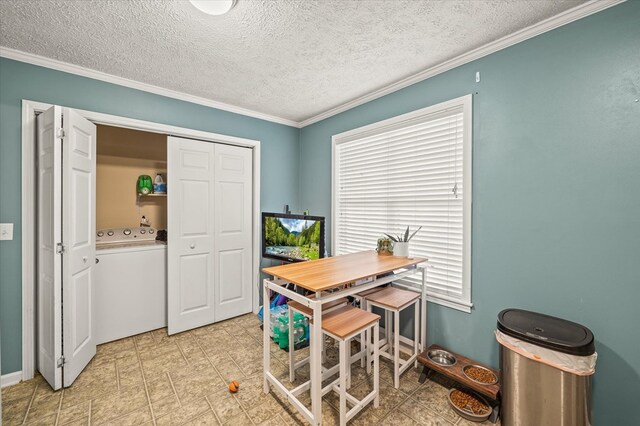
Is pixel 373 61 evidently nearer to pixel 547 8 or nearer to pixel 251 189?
pixel 547 8

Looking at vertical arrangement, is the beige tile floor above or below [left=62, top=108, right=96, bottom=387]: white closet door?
below

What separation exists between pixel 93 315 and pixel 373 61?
11.3 feet

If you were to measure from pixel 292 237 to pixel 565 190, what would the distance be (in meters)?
2.39

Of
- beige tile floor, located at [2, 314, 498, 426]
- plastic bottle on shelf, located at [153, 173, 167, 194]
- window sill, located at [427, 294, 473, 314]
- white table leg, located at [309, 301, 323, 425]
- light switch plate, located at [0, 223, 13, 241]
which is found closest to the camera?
white table leg, located at [309, 301, 323, 425]

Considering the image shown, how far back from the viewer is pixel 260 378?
2152 millimetres

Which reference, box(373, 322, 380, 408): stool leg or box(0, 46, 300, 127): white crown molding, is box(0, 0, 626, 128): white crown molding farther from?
box(373, 322, 380, 408): stool leg

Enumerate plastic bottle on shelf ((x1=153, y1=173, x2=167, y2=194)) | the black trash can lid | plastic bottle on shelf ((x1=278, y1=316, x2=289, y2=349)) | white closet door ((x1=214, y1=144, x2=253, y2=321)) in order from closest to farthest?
the black trash can lid → plastic bottle on shelf ((x1=278, y1=316, x2=289, y2=349)) → white closet door ((x1=214, y1=144, x2=253, y2=321)) → plastic bottle on shelf ((x1=153, y1=173, x2=167, y2=194))

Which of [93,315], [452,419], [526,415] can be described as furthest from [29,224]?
[526,415]

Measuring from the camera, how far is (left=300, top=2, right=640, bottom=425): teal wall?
1.54 metres

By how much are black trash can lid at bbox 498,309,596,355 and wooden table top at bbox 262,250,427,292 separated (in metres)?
0.74

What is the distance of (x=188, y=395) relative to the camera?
1.96 metres

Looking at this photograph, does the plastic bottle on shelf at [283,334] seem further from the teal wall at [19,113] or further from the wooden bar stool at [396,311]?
the teal wall at [19,113]

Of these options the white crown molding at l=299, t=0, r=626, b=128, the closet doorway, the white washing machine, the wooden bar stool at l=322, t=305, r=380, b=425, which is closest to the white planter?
the wooden bar stool at l=322, t=305, r=380, b=425

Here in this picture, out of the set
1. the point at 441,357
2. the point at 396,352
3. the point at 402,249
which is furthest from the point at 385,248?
the point at 441,357
